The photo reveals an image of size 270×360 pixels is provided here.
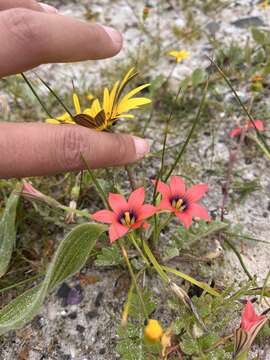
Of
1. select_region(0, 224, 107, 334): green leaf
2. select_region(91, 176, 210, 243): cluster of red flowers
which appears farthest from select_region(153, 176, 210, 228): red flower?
select_region(0, 224, 107, 334): green leaf

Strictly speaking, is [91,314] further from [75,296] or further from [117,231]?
[117,231]

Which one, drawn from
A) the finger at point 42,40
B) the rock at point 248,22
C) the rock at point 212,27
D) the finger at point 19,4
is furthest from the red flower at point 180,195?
the rock at point 248,22

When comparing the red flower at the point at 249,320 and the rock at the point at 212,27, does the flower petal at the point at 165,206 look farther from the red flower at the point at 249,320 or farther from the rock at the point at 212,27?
the rock at the point at 212,27

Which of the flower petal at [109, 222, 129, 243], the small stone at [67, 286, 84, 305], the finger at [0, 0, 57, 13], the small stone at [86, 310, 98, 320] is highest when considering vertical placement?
the finger at [0, 0, 57, 13]

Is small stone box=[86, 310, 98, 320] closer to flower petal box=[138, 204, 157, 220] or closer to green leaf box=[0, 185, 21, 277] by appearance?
green leaf box=[0, 185, 21, 277]

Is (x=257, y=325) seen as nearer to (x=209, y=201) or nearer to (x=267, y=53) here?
(x=209, y=201)

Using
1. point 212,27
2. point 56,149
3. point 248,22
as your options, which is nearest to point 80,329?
point 56,149
